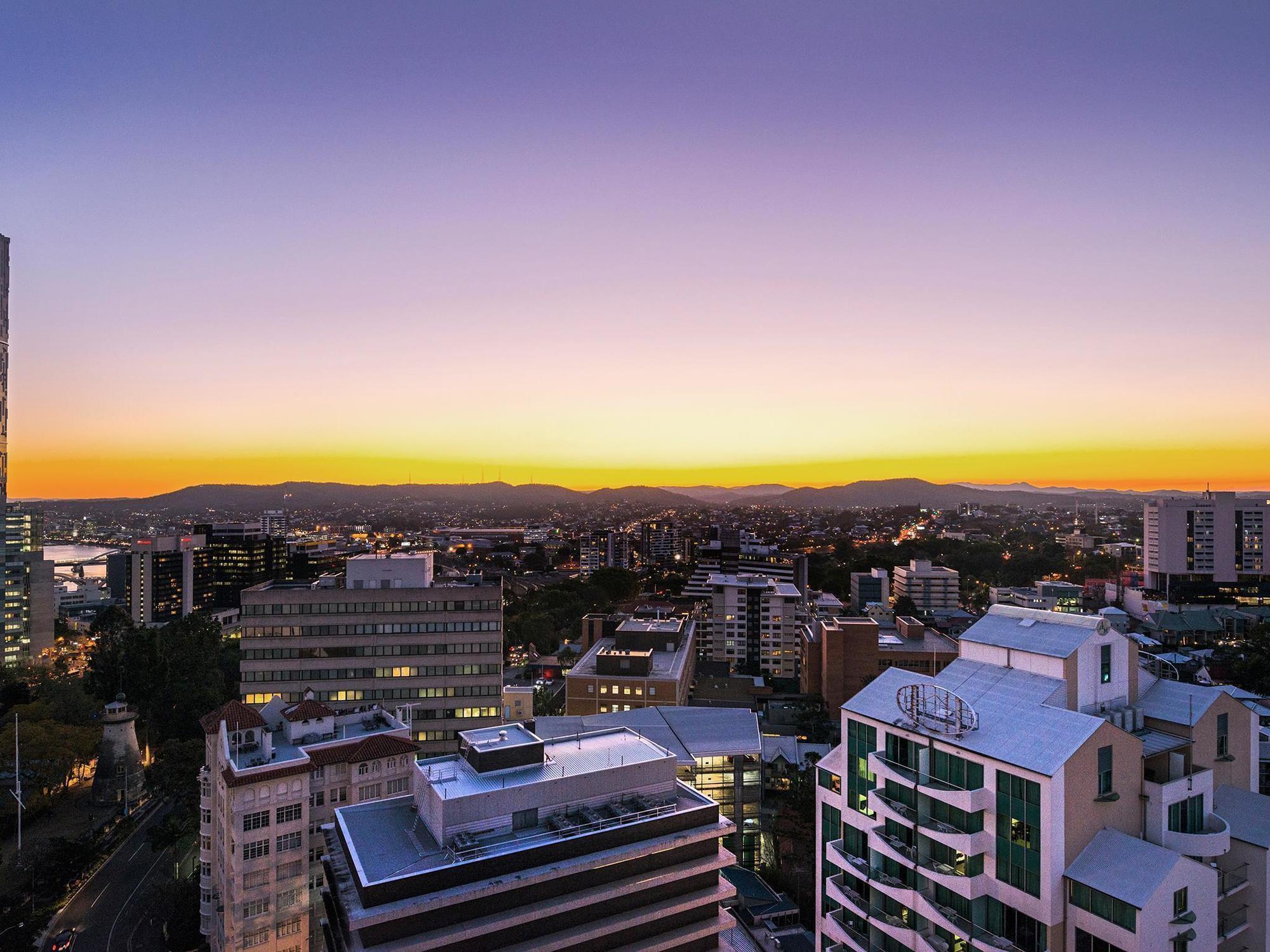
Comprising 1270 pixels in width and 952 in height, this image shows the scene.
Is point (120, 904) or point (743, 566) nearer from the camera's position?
point (120, 904)

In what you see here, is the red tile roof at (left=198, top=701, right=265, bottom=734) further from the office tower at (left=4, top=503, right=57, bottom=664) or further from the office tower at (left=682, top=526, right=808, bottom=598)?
the office tower at (left=682, top=526, right=808, bottom=598)

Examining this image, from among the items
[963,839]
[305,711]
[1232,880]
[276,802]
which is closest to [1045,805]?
[963,839]

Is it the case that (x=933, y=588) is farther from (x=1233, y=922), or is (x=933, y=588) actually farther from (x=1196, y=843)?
(x=1196, y=843)

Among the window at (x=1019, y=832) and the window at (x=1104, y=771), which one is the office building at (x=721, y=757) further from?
the window at (x=1104, y=771)

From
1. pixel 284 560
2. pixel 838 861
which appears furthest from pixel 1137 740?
pixel 284 560

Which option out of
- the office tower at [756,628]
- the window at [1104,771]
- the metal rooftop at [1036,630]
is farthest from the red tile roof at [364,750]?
the office tower at [756,628]

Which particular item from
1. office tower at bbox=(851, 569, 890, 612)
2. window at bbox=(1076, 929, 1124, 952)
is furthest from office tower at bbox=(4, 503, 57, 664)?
office tower at bbox=(851, 569, 890, 612)

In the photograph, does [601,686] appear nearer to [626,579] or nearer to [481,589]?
[481,589]
